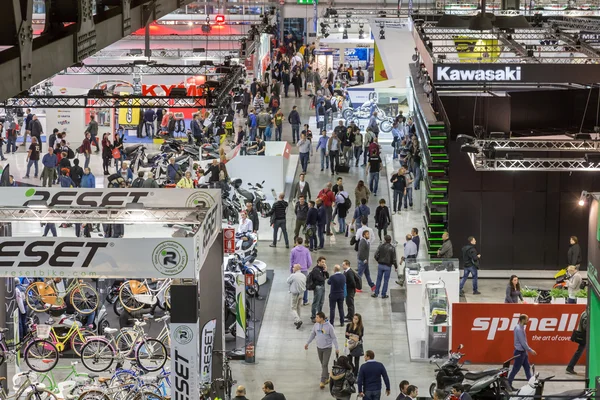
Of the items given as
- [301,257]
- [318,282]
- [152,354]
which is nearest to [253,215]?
[301,257]

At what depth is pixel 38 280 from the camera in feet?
52.8

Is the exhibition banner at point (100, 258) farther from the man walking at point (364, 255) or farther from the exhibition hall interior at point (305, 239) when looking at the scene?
the man walking at point (364, 255)

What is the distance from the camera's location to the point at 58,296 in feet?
52.4

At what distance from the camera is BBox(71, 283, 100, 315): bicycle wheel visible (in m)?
15.8

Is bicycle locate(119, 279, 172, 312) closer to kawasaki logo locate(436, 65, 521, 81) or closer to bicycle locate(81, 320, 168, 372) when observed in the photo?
bicycle locate(81, 320, 168, 372)

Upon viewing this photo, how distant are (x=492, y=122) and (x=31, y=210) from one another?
10.9m

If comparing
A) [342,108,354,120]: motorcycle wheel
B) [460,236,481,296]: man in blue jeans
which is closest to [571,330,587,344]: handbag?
[460,236,481,296]: man in blue jeans

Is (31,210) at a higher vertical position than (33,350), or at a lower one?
higher

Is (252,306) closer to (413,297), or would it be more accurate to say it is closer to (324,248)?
(413,297)

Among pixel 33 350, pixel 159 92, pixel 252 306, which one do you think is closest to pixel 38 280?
pixel 33 350

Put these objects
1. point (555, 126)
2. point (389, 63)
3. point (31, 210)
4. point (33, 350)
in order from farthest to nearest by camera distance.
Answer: point (389, 63) < point (555, 126) < point (33, 350) < point (31, 210)

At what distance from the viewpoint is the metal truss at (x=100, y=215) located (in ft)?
40.1

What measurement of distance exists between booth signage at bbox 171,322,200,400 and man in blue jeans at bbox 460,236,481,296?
709 cm

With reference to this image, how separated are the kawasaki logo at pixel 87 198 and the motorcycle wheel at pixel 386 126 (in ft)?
56.2
